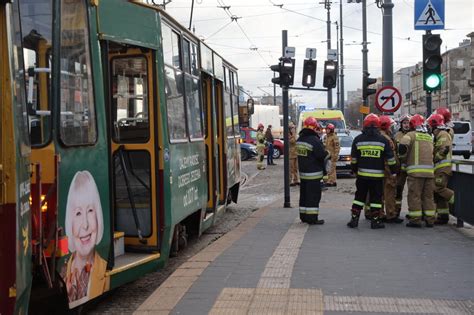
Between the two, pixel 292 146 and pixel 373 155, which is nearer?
pixel 373 155

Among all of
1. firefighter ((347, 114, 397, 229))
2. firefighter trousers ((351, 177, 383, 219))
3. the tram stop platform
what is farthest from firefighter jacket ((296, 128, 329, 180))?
the tram stop platform

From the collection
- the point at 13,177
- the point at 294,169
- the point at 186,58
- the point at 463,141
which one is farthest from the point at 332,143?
the point at 463,141

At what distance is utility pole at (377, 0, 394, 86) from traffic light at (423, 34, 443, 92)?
4274 millimetres

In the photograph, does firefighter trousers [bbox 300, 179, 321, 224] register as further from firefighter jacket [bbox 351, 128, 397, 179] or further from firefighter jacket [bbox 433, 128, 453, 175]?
firefighter jacket [bbox 433, 128, 453, 175]

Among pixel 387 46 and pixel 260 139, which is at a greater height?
pixel 387 46

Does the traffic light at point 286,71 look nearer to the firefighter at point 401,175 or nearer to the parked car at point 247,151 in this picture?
the firefighter at point 401,175

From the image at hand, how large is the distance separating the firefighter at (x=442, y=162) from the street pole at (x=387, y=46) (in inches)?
221

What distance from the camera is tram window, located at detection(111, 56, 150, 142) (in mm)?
6465

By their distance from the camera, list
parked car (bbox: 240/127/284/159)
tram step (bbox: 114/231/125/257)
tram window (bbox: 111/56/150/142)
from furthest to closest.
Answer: parked car (bbox: 240/127/284/159) < tram window (bbox: 111/56/150/142) < tram step (bbox: 114/231/125/257)

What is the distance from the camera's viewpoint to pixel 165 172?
621cm

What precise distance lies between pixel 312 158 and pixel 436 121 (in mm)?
2147

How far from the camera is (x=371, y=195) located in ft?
31.8

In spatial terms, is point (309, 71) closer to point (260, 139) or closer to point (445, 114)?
point (445, 114)

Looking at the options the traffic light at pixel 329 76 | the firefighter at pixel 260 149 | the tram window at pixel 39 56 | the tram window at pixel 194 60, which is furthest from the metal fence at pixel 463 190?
the firefighter at pixel 260 149
